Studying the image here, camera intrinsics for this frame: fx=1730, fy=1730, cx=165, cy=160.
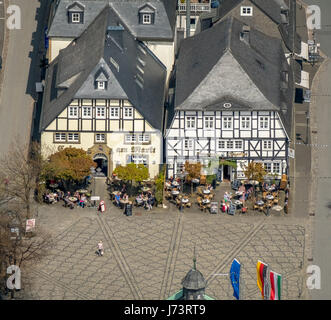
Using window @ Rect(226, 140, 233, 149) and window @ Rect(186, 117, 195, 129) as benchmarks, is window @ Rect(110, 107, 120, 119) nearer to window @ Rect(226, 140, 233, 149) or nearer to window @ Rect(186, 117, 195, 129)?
window @ Rect(186, 117, 195, 129)

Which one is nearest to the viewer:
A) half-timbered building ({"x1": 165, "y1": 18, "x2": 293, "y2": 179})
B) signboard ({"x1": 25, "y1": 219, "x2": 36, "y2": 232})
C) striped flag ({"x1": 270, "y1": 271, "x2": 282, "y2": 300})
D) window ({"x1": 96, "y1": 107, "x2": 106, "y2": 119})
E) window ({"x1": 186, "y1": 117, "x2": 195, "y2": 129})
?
striped flag ({"x1": 270, "y1": 271, "x2": 282, "y2": 300})

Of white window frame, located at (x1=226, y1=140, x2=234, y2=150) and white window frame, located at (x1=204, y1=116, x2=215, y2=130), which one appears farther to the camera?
white window frame, located at (x1=226, y1=140, x2=234, y2=150)

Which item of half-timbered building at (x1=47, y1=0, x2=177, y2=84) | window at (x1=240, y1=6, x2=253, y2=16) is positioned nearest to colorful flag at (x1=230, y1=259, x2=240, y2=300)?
half-timbered building at (x1=47, y1=0, x2=177, y2=84)

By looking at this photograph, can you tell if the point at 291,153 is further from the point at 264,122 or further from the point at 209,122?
the point at 209,122

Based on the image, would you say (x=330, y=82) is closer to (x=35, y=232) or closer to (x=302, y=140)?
(x=302, y=140)

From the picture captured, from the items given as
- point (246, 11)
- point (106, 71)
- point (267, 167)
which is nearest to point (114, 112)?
point (106, 71)

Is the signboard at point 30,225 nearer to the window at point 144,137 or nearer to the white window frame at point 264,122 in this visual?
the window at point 144,137
